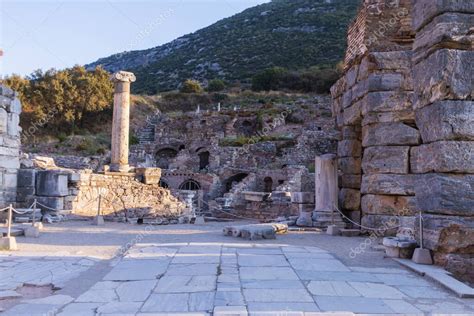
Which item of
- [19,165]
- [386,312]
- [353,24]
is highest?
[353,24]

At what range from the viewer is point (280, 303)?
437cm

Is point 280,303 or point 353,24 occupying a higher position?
point 353,24

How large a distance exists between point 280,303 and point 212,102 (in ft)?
158

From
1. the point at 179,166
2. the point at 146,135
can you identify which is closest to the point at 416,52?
the point at 179,166

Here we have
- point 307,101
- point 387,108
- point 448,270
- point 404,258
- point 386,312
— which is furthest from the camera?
point 307,101

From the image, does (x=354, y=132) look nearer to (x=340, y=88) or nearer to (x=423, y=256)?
(x=340, y=88)

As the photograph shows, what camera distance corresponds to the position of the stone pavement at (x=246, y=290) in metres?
4.22

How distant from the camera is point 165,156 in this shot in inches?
1528

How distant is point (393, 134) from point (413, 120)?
21.2 inches

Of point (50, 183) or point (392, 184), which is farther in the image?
point (50, 183)

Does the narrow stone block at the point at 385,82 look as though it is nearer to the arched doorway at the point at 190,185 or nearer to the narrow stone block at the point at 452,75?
the narrow stone block at the point at 452,75

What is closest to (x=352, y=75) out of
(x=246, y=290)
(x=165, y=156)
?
(x=246, y=290)

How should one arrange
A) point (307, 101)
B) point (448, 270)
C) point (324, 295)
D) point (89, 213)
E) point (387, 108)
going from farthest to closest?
point (307, 101) → point (89, 213) → point (387, 108) → point (448, 270) → point (324, 295)

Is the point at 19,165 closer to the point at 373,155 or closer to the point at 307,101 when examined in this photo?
the point at 373,155
